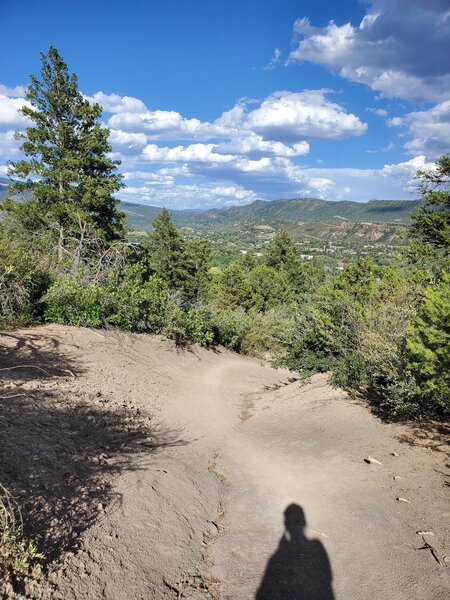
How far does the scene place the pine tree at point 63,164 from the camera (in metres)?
19.5

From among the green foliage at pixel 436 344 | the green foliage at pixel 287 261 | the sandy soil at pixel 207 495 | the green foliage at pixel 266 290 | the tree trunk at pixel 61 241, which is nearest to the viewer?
the sandy soil at pixel 207 495

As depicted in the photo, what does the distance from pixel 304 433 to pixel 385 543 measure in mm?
4779

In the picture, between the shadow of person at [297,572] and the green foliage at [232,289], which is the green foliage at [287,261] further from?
the shadow of person at [297,572]

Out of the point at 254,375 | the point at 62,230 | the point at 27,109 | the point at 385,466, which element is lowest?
the point at 254,375

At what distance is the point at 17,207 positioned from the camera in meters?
19.5

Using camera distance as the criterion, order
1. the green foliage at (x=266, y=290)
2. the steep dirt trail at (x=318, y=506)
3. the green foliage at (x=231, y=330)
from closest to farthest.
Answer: the steep dirt trail at (x=318, y=506) < the green foliage at (x=231, y=330) < the green foliage at (x=266, y=290)

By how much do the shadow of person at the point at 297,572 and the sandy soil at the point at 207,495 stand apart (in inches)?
0.7

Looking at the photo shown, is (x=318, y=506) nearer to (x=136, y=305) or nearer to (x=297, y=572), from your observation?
(x=297, y=572)

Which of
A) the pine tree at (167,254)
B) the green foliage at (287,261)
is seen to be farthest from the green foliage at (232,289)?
the green foliage at (287,261)

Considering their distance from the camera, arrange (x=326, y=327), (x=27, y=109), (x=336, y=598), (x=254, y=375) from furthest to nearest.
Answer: (x=27, y=109) → (x=254, y=375) → (x=326, y=327) → (x=336, y=598)

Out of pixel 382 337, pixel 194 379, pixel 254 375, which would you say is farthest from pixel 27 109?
pixel 382 337

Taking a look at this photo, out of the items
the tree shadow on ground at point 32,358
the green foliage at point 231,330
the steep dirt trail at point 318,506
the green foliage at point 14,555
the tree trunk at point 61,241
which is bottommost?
the green foliage at point 231,330

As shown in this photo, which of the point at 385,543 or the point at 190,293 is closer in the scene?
the point at 385,543

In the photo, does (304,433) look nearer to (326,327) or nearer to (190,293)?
(326,327)
